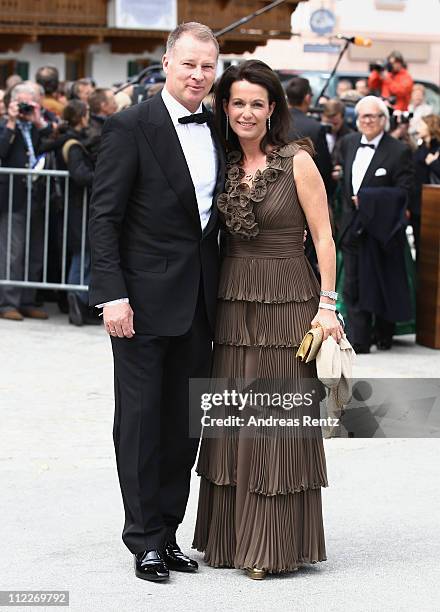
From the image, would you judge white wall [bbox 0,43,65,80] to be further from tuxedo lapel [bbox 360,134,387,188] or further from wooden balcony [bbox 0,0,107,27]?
tuxedo lapel [bbox 360,134,387,188]

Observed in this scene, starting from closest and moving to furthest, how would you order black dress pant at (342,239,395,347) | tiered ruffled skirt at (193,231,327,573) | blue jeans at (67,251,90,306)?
tiered ruffled skirt at (193,231,327,573) < black dress pant at (342,239,395,347) < blue jeans at (67,251,90,306)

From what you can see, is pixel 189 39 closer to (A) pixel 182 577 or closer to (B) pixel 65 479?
(A) pixel 182 577

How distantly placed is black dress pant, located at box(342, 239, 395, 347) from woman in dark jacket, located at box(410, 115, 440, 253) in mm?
2026

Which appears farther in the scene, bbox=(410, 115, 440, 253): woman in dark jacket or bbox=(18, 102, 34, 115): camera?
bbox=(410, 115, 440, 253): woman in dark jacket

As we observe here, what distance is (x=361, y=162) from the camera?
36.2 feet

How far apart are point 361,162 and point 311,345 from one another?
5675mm

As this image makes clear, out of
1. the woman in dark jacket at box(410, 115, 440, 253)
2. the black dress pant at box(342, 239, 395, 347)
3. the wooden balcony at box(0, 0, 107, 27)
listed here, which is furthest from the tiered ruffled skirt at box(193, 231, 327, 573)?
the wooden balcony at box(0, 0, 107, 27)

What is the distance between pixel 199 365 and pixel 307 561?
2.72 ft

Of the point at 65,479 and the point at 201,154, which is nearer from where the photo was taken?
the point at 201,154

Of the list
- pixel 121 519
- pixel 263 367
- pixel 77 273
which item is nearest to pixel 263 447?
pixel 263 367

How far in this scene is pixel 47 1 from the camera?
31266mm

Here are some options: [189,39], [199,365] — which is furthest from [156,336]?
[189,39]

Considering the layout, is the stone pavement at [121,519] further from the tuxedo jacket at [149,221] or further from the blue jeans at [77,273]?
the blue jeans at [77,273]

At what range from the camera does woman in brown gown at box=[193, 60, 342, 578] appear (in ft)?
18.1
